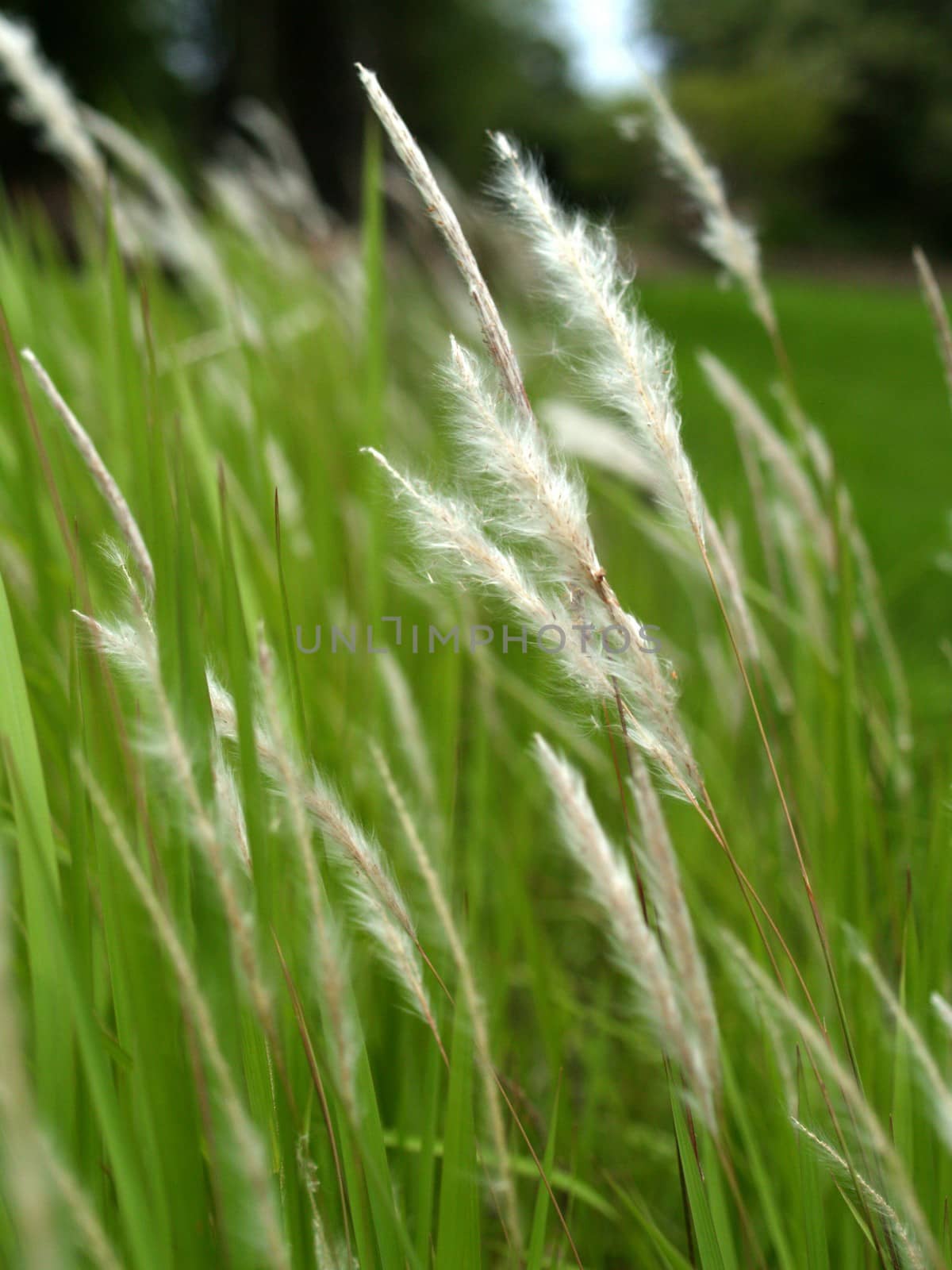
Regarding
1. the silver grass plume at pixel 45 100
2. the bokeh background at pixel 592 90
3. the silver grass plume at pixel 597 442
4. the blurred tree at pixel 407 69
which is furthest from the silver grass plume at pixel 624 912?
the bokeh background at pixel 592 90

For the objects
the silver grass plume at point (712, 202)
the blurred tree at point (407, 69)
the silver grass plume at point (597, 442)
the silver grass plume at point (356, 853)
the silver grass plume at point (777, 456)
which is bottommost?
the silver grass plume at point (356, 853)

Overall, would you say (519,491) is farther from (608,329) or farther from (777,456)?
(777,456)

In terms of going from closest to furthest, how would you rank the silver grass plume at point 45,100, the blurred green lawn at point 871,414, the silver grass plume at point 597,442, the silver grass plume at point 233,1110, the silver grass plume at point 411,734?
the silver grass plume at point 233,1110 < the silver grass plume at point 411,734 < the silver grass plume at point 597,442 < the silver grass plume at point 45,100 < the blurred green lawn at point 871,414

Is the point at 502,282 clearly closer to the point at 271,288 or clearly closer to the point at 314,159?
the point at 271,288

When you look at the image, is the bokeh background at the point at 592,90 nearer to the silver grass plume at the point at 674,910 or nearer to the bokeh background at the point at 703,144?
the bokeh background at the point at 703,144

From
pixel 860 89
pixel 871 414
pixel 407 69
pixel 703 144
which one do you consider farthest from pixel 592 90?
pixel 703 144

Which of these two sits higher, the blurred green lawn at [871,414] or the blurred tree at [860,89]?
the blurred tree at [860,89]
